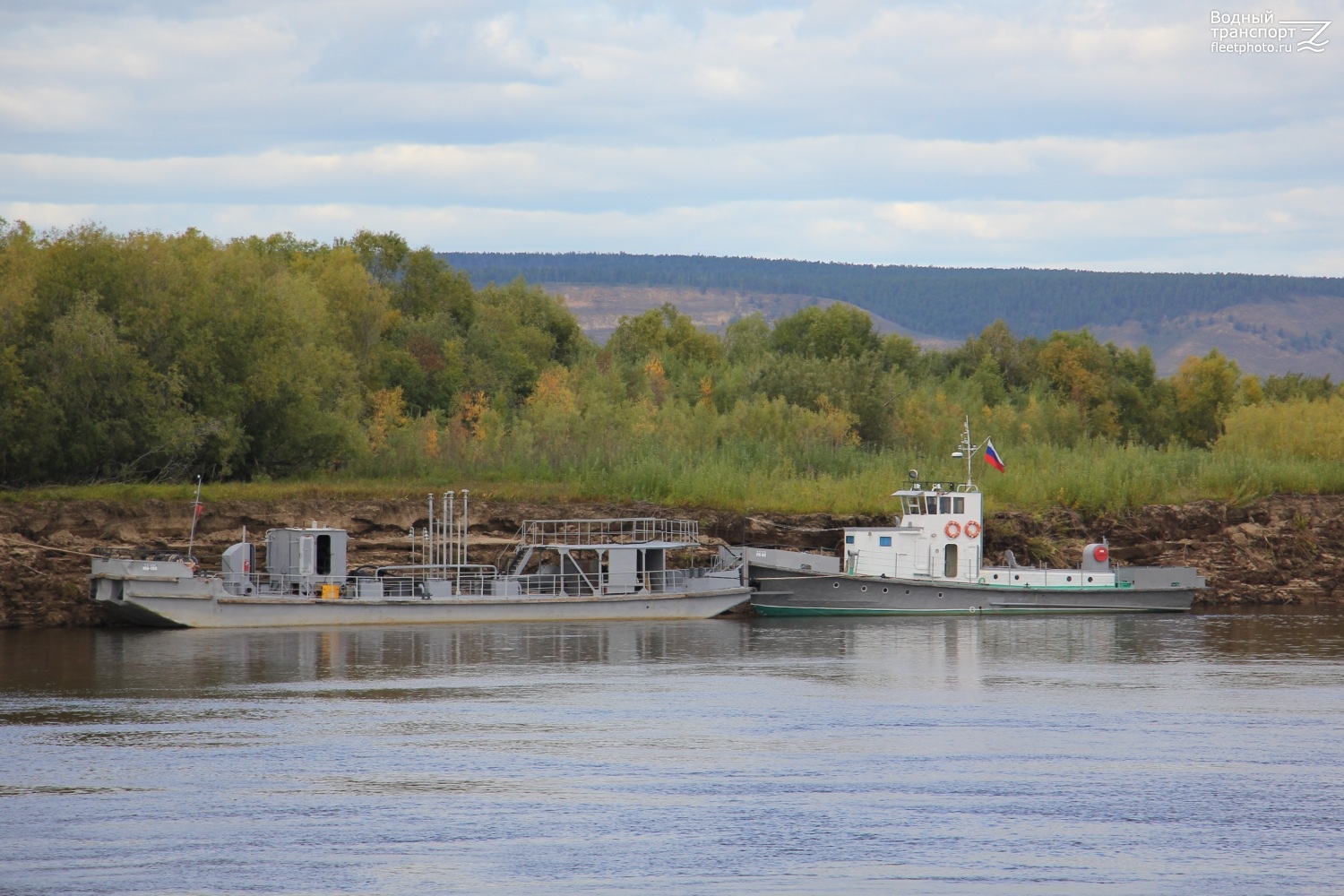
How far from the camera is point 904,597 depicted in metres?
53.8

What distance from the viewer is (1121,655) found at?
42.4 metres

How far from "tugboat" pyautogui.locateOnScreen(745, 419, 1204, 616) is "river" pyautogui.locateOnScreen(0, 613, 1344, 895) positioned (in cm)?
1040

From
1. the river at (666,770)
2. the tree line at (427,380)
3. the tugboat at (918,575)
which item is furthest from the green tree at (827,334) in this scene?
the river at (666,770)

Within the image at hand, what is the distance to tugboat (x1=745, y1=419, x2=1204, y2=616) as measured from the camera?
53.6 m

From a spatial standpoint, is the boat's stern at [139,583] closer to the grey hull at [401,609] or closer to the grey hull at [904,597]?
the grey hull at [401,609]

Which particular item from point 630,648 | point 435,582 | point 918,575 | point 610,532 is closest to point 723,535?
point 610,532

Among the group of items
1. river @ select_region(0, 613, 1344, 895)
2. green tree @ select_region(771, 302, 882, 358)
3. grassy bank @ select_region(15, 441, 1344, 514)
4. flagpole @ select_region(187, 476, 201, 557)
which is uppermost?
green tree @ select_region(771, 302, 882, 358)

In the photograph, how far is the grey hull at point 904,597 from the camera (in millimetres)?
53594

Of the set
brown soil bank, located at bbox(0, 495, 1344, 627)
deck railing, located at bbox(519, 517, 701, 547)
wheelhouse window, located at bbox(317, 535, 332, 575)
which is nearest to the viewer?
wheelhouse window, located at bbox(317, 535, 332, 575)

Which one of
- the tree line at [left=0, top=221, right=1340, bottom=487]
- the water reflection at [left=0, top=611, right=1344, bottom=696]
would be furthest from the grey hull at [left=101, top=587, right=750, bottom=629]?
the tree line at [left=0, top=221, right=1340, bottom=487]

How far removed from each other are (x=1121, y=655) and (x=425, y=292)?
58903 millimetres

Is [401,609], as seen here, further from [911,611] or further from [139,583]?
[911,611]

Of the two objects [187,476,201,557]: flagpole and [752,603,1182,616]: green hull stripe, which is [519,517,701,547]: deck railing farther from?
[187,476,201,557]: flagpole

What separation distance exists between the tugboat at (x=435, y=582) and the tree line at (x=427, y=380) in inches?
271
